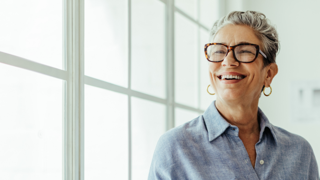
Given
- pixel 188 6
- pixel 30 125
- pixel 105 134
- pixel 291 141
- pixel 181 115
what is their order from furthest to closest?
pixel 188 6, pixel 181 115, pixel 105 134, pixel 291 141, pixel 30 125

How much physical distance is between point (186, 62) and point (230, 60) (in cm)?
137

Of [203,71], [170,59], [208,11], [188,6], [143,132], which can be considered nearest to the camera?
[143,132]

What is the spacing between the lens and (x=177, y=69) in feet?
7.96

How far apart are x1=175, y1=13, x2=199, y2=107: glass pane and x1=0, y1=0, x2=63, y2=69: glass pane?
1284mm

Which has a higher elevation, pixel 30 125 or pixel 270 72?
pixel 270 72

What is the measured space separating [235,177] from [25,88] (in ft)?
2.37

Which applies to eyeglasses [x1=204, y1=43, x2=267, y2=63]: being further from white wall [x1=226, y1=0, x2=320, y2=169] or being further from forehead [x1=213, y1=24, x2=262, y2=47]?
white wall [x1=226, y1=0, x2=320, y2=169]

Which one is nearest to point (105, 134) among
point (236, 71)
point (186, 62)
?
point (236, 71)

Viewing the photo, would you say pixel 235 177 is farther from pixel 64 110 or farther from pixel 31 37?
pixel 31 37

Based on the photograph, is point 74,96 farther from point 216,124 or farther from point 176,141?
point 216,124

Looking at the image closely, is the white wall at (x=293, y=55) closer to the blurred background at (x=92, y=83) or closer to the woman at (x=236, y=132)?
the blurred background at (x=92, y=83)

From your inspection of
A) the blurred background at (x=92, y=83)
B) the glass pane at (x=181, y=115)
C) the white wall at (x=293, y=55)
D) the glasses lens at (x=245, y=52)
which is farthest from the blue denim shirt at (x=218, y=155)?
the white wall at (x=293, y=55)

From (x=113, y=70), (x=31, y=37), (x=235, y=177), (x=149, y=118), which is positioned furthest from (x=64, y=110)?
(x=149, y=118)

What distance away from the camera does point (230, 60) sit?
1.27 m
